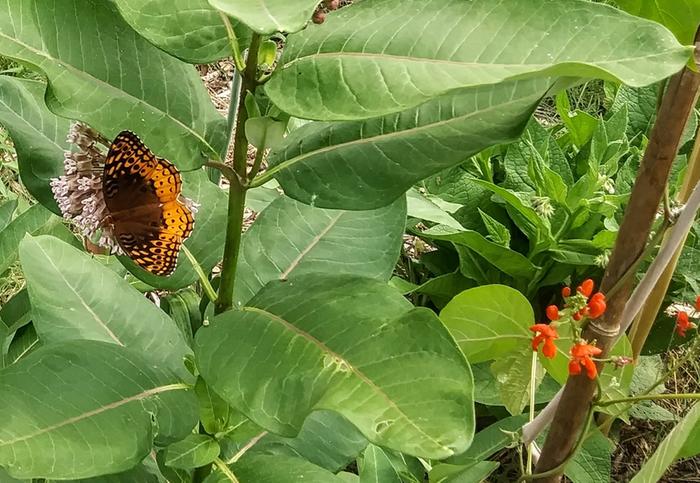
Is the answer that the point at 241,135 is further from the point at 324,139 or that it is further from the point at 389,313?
the point at 389,313

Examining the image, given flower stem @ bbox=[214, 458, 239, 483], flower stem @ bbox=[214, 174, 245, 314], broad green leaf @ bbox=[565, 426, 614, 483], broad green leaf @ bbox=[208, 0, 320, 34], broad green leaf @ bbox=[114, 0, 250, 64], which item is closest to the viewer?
broad green leaf @ bbox=[208, 0, 320, 34]

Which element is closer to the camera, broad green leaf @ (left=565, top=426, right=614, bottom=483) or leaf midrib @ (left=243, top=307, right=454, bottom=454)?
leaf midrib @ (left=243, top=307, right=454, bottom=454)

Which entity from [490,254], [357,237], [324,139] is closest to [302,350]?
[324,139]

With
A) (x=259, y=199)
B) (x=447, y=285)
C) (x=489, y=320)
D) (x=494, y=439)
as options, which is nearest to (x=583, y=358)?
(x=489, y=320)

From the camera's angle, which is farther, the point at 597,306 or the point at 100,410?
the point at 597,306

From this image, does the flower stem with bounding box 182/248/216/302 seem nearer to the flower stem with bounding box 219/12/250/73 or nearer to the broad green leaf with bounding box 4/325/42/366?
the flower stem with bounding box 219/12/250/73

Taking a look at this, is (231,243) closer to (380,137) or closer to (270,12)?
(380,137)

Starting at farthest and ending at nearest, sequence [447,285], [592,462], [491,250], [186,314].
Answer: [447,285] → [491,250] → [592,462] → [186,314]

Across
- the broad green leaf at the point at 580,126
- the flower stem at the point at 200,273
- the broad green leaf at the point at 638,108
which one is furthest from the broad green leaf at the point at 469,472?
the broad green leaf at the point at 638,108

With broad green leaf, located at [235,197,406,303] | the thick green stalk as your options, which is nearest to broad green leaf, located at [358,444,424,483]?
broad green leaf, located at [235,197,406,303]
